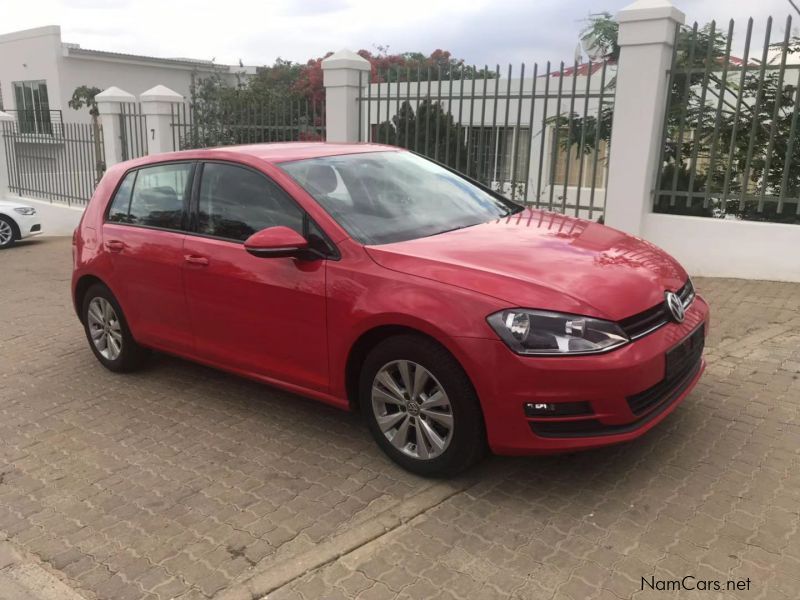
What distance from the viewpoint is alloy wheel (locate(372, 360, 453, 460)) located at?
335cm

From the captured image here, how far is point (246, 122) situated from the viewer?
38.1 ft

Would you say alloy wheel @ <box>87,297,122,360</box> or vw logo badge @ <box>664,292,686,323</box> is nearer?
vw logo badge @ <box>664,292,686,323</box>

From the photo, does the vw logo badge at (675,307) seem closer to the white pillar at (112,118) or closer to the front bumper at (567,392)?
the front bumper at (567,392)

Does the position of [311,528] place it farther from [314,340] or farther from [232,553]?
[314,340]

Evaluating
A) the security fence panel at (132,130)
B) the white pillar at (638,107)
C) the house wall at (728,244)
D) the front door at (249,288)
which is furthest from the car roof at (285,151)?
the security fence panel at (132,130)

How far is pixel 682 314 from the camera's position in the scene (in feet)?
11.5

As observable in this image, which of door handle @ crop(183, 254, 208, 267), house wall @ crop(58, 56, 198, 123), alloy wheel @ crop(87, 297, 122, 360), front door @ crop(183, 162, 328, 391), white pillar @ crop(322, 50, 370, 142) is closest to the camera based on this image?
front door @ crop(183, 162, 328, 391)

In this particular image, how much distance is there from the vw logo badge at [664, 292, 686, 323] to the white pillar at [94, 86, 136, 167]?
13.0 metres

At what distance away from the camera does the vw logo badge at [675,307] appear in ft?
11.2

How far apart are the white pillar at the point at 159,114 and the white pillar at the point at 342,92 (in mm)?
4271

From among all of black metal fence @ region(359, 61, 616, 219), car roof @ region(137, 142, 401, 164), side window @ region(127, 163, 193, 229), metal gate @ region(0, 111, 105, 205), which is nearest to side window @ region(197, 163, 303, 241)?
car roof @ region(137, 142, 401, 164)

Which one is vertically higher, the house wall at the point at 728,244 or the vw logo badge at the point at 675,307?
the vw logo badge at the point at 675,307

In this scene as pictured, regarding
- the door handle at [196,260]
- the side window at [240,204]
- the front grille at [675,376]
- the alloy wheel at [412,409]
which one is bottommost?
the alloy wheel at [412,409]

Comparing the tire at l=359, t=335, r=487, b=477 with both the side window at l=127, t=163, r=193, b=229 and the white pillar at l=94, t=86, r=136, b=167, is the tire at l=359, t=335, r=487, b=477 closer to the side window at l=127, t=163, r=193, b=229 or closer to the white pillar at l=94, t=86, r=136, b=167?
the side window at l=127, t=163, r=193, b=229
